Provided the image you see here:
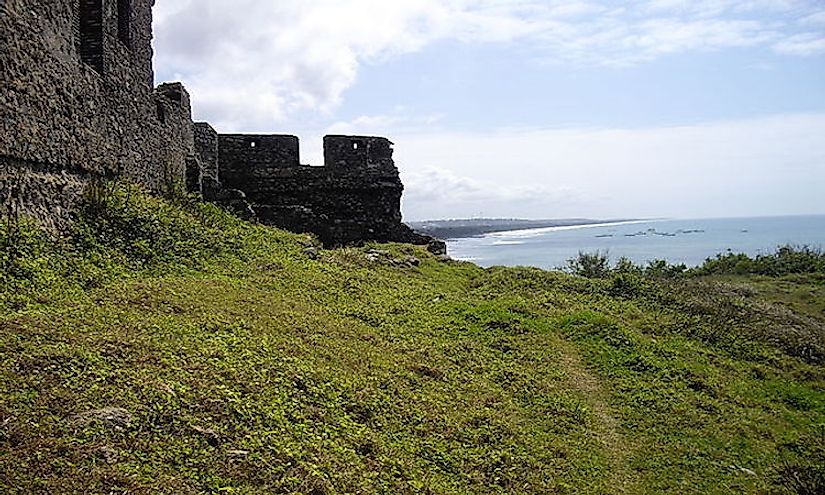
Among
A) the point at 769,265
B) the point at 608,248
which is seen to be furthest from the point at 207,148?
the point at 608,248

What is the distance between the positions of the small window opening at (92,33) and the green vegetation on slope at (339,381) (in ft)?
6.61

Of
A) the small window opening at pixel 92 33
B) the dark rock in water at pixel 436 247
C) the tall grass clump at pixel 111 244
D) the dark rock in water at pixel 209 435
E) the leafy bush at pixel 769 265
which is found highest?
the small window opening at pixel 92 33

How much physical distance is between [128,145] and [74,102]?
2.32 meters

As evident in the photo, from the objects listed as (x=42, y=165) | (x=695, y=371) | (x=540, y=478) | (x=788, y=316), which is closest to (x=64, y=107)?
Result: (x=42, y=165)

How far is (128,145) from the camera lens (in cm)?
1104

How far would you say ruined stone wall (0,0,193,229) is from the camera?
7.14 metres

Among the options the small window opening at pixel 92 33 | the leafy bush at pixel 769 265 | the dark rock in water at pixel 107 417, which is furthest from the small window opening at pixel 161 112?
the leafy bush at pixel 769 265

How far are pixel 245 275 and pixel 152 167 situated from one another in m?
3.96

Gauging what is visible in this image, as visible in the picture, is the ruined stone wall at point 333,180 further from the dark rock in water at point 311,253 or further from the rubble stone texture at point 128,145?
the dark rock in water at point 311,253

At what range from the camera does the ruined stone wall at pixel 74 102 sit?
714 centimetres

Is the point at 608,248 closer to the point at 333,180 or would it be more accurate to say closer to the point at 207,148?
the point at 333,180

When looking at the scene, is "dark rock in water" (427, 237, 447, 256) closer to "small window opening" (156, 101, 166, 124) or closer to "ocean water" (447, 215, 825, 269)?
"small window opening" (156, 101, 166, 124)

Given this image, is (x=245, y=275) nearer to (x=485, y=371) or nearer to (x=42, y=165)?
(x=42, y=165)

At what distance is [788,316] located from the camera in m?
15.5
